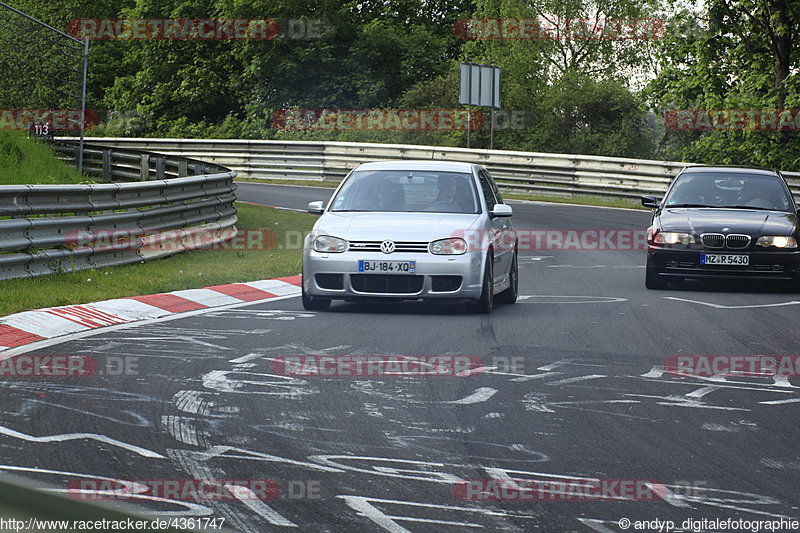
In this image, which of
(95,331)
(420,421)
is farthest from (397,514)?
(95,331)

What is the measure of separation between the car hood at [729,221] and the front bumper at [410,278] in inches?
144

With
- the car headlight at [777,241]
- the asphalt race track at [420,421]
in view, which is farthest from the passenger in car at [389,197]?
the car headlight at [777,241]

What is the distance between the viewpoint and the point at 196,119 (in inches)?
2003

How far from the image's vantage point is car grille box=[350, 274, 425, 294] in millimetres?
10758

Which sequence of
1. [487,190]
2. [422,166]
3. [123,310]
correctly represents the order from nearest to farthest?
1. [123,310]
2. [422,166]
3. [487,190]

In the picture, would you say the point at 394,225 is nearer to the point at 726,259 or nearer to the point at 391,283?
the point at 391,283

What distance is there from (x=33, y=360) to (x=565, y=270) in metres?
9.36

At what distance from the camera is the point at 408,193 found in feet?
39.0

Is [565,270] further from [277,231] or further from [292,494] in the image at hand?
[292,494]

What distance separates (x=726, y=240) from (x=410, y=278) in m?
4.40

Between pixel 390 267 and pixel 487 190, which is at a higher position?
pixel 487 190

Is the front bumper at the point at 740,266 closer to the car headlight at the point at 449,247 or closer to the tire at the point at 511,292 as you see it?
the tire at the point at 511,292

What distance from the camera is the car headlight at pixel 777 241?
42.8ft

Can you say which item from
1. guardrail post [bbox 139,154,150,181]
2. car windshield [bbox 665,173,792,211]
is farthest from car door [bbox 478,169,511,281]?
guardrail post [bbox 139,154,150,181]
